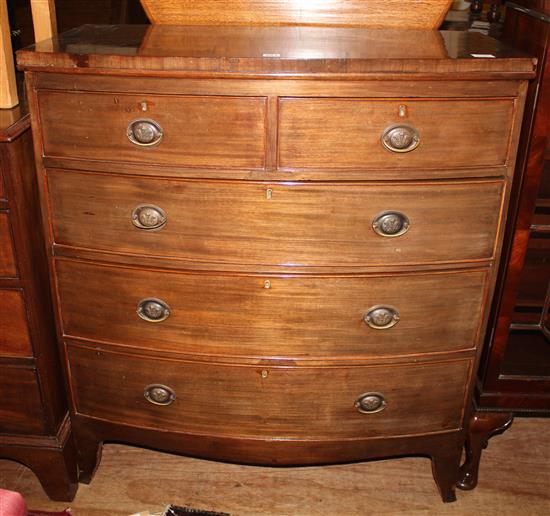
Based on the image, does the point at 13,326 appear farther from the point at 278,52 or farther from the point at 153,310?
the point at 278,52

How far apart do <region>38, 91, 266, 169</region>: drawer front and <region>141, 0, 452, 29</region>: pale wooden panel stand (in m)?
0.46

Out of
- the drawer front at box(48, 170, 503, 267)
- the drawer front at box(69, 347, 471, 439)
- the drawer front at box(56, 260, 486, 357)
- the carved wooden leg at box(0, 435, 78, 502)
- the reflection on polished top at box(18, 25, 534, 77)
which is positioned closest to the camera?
the reflection on polished top at box(18, 25, 534, 77)

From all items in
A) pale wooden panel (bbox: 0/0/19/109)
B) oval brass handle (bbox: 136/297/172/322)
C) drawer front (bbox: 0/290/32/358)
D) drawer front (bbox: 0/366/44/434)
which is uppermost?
pale wooden panel (bbox: 0/0/19/109)

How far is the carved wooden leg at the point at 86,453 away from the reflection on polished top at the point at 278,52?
3.31 feet

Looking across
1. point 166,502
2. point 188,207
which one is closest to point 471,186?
point 188,207

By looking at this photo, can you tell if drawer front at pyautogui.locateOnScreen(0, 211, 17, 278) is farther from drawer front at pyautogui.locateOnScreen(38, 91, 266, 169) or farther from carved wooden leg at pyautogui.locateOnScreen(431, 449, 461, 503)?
carved wooden leg at pyautogui.locateOnScreen(431, 449, 461, 503)

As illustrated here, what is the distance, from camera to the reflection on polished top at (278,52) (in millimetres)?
1275

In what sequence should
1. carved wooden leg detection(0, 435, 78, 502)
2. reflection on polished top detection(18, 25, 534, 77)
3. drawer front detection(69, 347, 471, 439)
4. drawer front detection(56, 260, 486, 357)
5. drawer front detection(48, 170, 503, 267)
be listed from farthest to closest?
carved wooden leg detection(0, 435, 78, 502), drawer front detection(69, 347, 471, 439), drawer front detection(56, 260, 486, 357), drawer front detection(48, 170, 503, 267), reflection on polished top detection(18, 25, 534, 77)

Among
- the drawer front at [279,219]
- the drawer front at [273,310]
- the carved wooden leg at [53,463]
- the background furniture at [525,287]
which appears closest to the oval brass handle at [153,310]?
the drawer front at [273,310]

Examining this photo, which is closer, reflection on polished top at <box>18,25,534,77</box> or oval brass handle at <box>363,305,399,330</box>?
reflection on polished top at <box>18,25,534,77</box>

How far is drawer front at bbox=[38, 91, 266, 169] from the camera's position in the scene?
1.33 metres

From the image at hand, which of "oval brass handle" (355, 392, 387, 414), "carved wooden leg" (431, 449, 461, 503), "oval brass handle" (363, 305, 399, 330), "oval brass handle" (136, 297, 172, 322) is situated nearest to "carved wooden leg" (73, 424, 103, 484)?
"oval brass handle" (136, 297, 172, 322)

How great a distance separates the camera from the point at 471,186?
4.66 feet

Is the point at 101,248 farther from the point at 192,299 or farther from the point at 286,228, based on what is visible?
the point at 286,228
